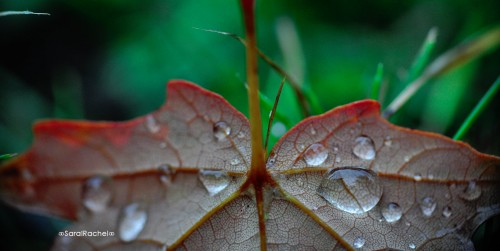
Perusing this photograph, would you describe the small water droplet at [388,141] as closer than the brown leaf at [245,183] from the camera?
No

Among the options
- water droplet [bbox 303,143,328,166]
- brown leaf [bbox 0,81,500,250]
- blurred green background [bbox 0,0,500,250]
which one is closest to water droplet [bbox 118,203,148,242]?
brown leaf [bbox 0,81,500,250]

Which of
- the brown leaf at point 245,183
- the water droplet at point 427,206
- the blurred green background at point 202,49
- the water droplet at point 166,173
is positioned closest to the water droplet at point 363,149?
the brown leaf at point 245,183

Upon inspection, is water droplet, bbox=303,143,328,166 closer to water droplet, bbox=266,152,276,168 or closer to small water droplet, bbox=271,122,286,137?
water droplet, bbox=266,152,276,168

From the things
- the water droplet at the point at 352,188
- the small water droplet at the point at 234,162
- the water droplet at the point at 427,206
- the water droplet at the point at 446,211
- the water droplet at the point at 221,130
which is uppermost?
the water droplet at the point at 221,130

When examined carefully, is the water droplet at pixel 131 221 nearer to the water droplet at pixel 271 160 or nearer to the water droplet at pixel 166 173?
the water droplet at pixel 166 173

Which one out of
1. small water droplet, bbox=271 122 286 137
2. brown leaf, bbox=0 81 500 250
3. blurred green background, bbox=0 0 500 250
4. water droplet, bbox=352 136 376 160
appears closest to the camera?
brown leaf, bbox=0 81 500 250

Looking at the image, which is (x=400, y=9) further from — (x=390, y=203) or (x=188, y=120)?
(x=188, y=120)

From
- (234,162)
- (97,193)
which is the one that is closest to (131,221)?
(97,193)
